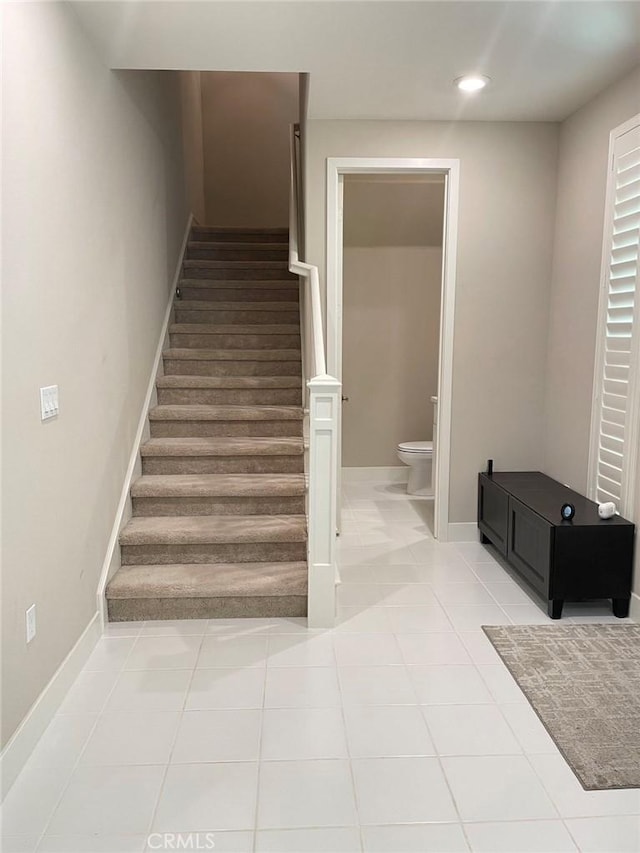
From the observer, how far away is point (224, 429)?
4129 millimetres

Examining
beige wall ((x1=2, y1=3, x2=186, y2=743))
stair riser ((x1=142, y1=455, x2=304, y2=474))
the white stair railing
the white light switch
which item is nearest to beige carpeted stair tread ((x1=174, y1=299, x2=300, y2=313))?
beige wall ((x1=2, y1=3, x2=186, y2=743))

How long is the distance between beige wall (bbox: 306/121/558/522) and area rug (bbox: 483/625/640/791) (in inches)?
57.4

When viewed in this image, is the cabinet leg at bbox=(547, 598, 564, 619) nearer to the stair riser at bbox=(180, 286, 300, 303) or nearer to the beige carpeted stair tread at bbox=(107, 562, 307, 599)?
the beige carpeted stair tread at bbox=(107, 562, 307, 599)

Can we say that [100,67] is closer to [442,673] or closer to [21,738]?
[21,738]

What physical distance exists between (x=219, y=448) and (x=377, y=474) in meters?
2.32

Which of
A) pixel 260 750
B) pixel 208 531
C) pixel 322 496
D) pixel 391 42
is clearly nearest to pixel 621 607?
pixel 322 496

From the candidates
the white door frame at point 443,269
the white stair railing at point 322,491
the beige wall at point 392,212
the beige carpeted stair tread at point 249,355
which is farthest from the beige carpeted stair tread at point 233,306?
the white stair railing at point 322,491

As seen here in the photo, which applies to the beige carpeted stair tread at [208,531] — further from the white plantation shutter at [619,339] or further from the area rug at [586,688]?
the white plantation shutter at [619,339]

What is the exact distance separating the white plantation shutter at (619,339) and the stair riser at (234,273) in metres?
2.78

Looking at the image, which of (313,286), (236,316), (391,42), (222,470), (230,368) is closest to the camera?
(391,42)

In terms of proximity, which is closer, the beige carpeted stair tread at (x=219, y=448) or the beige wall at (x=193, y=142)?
the beige carpeted stair tread at (x=219, y=448)

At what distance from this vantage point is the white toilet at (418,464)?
527cm

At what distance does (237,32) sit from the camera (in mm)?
2730

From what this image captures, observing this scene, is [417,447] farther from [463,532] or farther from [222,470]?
[222,470]
